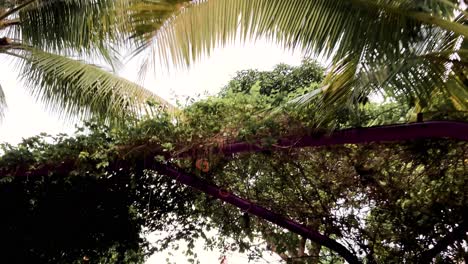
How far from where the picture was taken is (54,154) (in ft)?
12.2

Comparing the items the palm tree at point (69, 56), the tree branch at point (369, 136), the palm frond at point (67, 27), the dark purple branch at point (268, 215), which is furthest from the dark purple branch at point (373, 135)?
the palm frond at point (67, 27)

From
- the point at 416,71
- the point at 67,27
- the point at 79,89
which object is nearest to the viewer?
the point at 416,71

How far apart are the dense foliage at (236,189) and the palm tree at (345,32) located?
658mm

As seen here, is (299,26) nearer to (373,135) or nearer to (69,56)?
(373,135)

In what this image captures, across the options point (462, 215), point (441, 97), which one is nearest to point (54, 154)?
point (441, 97)

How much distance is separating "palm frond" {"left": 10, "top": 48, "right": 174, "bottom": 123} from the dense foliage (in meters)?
0.41

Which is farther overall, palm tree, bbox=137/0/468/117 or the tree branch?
the tree branch

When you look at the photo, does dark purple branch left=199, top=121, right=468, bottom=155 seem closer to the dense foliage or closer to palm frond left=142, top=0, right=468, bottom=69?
the dense foliage

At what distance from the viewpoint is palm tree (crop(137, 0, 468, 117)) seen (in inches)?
97.6

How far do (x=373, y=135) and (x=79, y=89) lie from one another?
3.23m

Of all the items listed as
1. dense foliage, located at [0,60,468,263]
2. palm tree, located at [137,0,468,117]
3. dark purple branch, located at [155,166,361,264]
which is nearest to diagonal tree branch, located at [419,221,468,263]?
dense foliage, located at [0,60,468,263]

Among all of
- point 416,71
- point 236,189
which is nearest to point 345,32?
point 416,71

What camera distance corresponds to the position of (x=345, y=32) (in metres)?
2.54

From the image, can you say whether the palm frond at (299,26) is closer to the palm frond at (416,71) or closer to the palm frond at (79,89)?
the palm frond at (416,71)
